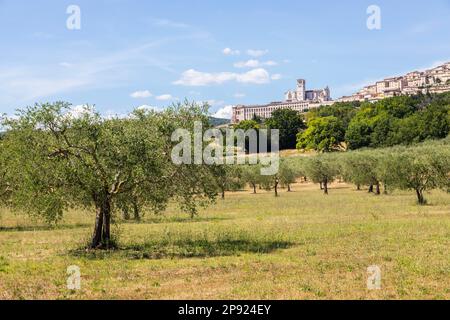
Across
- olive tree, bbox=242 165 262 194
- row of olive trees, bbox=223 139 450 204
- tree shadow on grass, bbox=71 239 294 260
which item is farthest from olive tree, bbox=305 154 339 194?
tree shadow on grass, bbox=71 239 294 260

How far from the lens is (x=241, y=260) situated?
2369cm

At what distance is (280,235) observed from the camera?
32750 millimetres

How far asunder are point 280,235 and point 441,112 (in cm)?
12904

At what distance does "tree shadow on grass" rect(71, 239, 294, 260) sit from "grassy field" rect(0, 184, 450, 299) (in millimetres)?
53

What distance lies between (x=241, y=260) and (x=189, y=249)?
15.4 feet

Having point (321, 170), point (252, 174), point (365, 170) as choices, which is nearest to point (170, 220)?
point (365, 170)

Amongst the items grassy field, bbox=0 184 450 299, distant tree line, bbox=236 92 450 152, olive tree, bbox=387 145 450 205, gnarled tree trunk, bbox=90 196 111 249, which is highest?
distant tree line, bbox=236 92 450 152

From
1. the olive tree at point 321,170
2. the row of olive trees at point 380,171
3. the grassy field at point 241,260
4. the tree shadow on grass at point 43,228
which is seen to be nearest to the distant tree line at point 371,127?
the row of olive trees at point 380,171

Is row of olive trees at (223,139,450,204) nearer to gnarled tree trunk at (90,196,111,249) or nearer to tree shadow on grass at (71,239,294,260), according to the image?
tree shadow on grass at (71,239,294,260)

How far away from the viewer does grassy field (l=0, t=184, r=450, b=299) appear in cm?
1762

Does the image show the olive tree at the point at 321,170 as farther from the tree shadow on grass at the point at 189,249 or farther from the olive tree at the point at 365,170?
the tree shadow on grass at the point at 189,249

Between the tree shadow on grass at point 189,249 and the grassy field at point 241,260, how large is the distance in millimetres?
53

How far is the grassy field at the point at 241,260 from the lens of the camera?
17625mm
